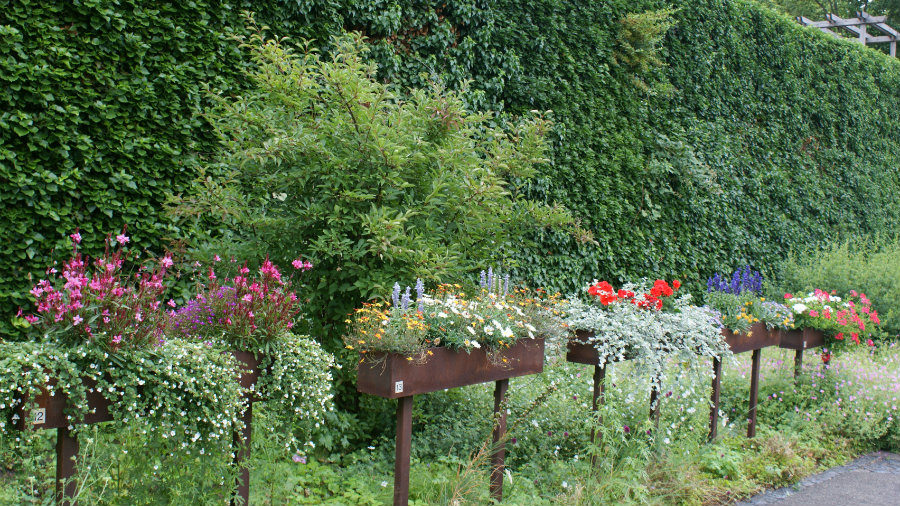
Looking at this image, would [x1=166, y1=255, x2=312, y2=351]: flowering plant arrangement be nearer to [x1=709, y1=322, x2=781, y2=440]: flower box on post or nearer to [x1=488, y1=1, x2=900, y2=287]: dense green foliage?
[x1=709, y1=322, x2=781, y2=440]: flower box on post

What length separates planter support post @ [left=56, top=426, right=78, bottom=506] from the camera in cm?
226

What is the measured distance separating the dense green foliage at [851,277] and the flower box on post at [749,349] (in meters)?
3.40

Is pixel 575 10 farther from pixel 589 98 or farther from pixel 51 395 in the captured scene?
pixel 51 395

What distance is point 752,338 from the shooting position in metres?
5.00

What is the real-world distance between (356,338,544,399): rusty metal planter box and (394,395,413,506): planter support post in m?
0.07

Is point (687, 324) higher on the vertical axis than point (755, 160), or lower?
lower

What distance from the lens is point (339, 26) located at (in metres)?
5.25

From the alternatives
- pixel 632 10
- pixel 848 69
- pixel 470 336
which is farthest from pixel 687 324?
pixel 848 69

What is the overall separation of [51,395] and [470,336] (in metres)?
1.70

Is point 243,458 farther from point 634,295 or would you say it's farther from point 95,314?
point 634,295

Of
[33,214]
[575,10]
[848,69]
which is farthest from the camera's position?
[848,69]

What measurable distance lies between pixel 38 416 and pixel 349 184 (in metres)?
1.94

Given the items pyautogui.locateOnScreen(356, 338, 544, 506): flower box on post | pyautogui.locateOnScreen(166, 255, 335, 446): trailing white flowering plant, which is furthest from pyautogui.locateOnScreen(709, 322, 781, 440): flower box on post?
pyautogui.locateOnScreen(166, 255, 335, 446): trailing white flowering plant

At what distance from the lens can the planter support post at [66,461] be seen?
2260mm
